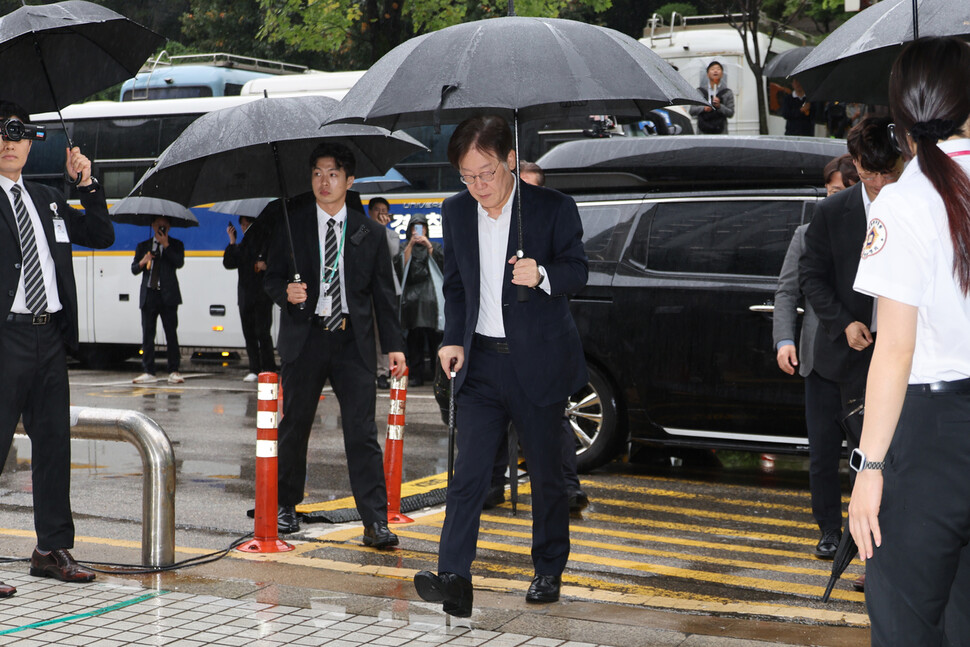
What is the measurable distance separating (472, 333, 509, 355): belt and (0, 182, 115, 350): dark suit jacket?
1.70 meters

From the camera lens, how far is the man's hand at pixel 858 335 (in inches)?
209

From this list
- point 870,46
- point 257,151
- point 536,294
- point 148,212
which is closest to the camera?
point 870,46

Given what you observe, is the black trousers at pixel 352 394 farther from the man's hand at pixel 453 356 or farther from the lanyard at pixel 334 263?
the man's hand at pixel 453 356

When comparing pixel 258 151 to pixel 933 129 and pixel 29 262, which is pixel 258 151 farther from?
pixel 933 129

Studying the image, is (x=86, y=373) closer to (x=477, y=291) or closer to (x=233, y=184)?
(x=233, y=184)

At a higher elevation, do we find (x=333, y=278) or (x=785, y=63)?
(x=785, y=63)

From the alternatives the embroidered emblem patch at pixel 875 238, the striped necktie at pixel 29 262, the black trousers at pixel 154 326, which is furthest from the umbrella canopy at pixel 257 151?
the black trousers at pixel 154 326

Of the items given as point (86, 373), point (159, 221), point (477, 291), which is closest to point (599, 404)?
point (477, 291)

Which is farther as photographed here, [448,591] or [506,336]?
[506,336]

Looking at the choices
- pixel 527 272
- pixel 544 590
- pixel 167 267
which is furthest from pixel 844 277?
pixel 167 267

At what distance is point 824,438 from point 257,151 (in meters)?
3.38

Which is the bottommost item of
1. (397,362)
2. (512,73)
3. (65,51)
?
(397,362)

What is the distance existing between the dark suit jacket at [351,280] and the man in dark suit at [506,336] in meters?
1.23

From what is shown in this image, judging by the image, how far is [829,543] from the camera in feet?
19.9
